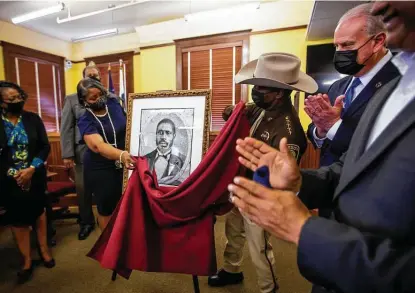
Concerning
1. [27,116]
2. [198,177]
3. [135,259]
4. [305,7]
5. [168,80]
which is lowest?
[135,259]

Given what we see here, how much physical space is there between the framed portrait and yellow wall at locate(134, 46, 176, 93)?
110 inches

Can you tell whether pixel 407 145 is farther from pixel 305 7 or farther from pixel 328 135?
pixel 305 7

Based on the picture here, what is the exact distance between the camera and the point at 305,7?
3291mm

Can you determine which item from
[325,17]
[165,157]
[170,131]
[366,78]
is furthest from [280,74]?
[325,17]

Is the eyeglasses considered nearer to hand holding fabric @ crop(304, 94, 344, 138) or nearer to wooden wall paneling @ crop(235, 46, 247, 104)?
hand holding fabric @ crop(304, 94, 344, 138)

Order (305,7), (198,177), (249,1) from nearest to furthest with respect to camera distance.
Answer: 1. (198,177)
2. (305,7)
3. (249,1)

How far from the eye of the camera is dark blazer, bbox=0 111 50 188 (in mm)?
1933

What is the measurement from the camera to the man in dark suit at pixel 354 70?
1.17 metres

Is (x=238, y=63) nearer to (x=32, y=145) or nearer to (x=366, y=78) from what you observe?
(x=366, y=78)

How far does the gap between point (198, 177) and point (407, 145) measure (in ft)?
2.83

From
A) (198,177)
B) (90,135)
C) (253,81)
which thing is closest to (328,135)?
(253,81)

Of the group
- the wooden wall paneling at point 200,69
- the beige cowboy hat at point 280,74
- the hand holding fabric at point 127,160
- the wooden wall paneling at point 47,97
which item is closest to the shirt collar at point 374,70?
the beige cowboy hat at point 280,74

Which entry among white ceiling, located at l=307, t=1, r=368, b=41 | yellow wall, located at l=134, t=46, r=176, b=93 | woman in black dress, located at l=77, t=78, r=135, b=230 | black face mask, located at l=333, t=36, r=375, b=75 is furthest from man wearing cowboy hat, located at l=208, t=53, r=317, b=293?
yellow wall, located at l=134, t=46, r=176, b=93

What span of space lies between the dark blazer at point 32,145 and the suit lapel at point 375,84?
234 centimetres
